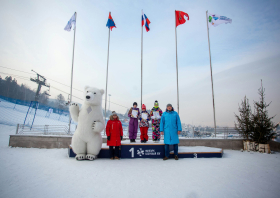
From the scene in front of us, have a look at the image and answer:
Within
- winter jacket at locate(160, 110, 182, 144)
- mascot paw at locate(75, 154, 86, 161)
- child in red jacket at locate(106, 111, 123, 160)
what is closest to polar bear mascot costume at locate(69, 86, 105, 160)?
mascot paw at locate(75, 154, 86, 161)

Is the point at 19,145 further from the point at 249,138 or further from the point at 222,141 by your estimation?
the point at 249,138

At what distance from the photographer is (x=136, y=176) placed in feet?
9.45

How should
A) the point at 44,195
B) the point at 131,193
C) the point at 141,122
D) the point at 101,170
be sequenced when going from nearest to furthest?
the point at 44,195 → the point at 131,193 → the point at 101,170 → the point at 141,122

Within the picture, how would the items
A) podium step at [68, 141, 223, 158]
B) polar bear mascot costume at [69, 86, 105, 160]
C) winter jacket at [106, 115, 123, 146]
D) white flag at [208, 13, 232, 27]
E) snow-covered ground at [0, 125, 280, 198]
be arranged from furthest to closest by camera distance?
white flag at [208, 13, 232, 27]
podium step at [68, 141, 223, 158]
winter jacket at [106, 115, 123, 146]
polar bear mascot costume at [69, 86, 105, 160]
snow-covered ground at [0, 125, 280, 198]

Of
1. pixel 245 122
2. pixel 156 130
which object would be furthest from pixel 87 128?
pixel 245 122

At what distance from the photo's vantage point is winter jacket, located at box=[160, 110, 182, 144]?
4289 millimetres

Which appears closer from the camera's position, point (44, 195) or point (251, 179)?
point (44, 195)

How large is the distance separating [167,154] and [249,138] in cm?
501

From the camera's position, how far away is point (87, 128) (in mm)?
3994

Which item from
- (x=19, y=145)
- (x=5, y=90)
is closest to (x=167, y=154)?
(x=19, y=145)

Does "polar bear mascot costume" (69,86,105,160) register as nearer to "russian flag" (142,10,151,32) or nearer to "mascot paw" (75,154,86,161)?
"mascot paw" (75,154,86,161)

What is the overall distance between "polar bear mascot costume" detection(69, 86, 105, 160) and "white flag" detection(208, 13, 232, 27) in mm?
8662

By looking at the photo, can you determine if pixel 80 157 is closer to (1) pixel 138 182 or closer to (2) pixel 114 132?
(2) pixel 114 132

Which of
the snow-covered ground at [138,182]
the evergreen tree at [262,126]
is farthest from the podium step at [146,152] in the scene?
the evergreen tree at [262,126]
